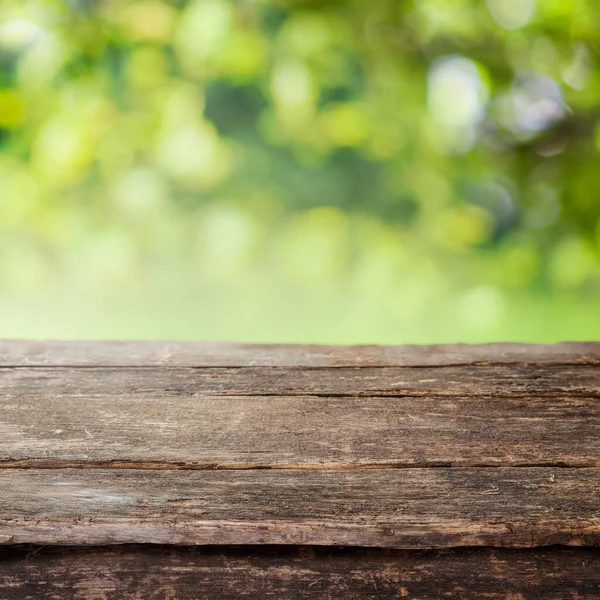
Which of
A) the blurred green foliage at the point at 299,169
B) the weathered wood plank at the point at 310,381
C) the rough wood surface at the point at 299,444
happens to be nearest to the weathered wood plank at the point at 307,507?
the rough wood surface at the point at 299,444

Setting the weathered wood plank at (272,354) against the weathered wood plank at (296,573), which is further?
the weathered wood plank at (272,354)

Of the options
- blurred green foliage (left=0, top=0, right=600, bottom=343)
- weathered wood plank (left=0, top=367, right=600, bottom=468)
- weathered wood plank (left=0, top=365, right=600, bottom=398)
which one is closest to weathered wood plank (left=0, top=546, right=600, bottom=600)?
weathered wood plank (left=0, top=367, right=600, bottom=468)

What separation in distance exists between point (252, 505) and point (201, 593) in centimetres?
10

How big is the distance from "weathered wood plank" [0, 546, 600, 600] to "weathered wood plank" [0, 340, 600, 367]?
0.40m

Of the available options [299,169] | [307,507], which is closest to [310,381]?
[307,507]

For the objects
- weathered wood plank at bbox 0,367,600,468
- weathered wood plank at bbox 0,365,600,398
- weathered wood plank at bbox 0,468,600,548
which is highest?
weathered wood plank at bbox 0,365,600,398

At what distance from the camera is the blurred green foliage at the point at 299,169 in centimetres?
294

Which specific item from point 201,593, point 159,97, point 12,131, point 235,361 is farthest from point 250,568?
point 12,131

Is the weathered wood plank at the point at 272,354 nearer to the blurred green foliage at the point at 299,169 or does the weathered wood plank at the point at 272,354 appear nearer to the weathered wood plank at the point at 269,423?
the weathered wood plank at the point at 269,423

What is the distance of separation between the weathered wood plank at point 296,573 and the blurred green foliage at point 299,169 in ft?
8.46

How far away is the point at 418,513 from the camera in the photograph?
64 centimetres

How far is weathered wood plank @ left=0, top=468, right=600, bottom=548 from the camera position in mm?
619

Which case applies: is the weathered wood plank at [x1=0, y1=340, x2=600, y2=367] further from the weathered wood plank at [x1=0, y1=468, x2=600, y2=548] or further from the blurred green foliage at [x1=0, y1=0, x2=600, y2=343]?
the blurred green foliage at [x1=0, y1=0, x2=600, y2=343]

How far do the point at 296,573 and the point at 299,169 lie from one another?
307cm
